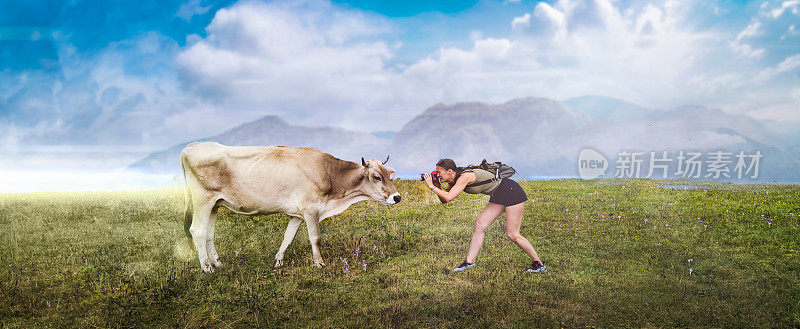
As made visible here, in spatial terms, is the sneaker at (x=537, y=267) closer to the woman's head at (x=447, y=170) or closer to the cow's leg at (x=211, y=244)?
the woman's head at (x=447, y=170)

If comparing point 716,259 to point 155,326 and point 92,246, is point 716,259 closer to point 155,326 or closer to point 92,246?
point 155,326

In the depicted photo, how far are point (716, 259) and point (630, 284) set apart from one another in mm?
3218

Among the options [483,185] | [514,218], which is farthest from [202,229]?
[514,218]

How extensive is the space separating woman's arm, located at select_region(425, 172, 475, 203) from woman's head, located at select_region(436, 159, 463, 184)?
21 cm

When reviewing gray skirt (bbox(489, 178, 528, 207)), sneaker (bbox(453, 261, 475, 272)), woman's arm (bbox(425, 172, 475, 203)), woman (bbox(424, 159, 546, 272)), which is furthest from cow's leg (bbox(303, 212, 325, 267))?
gray skirt (bbox(489, 178, 528, 207))

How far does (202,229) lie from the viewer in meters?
10.2

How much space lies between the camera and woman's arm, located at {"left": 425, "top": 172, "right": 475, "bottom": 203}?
778 cm

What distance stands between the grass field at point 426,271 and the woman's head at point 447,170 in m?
2.10

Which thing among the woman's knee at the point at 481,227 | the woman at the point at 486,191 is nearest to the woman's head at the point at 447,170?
the woman at the point at 486,191

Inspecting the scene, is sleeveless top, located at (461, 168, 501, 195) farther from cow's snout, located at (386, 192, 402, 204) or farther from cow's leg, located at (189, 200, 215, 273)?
cow's leg, located at (189, 200, 215, 273)

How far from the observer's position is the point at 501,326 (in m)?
7.47

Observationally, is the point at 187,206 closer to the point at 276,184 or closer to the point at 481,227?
the point at 276,184

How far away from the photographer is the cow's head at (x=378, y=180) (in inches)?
402

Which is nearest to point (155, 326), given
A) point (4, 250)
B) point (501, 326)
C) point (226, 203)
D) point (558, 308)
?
point (226, 203)
